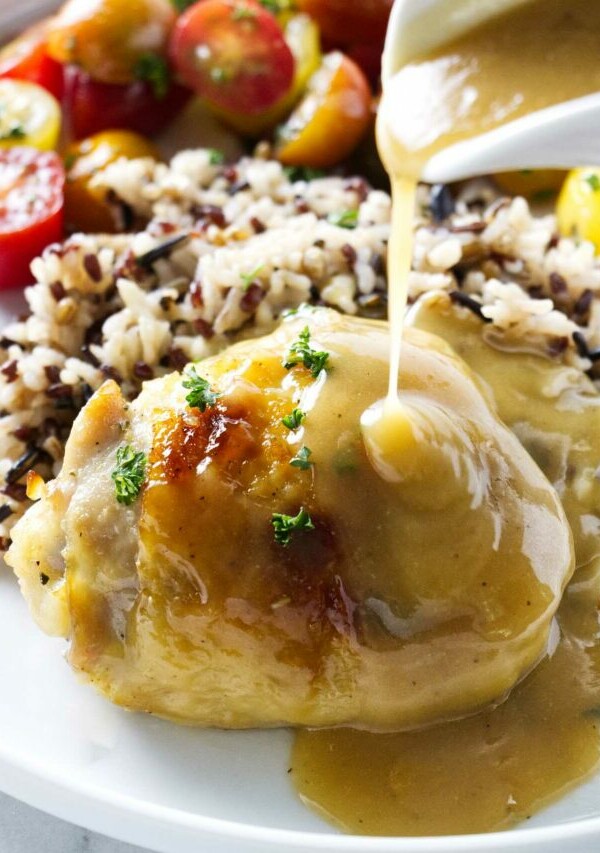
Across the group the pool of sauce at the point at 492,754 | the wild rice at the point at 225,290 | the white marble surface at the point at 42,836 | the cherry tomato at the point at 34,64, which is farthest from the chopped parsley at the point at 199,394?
the cherry tomato at the point at 34,64

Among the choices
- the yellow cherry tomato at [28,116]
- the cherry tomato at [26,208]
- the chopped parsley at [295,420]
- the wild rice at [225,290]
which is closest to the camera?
the chopped parsley at [295,420]

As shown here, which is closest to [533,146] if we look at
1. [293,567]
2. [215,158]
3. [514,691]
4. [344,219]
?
[293,567]

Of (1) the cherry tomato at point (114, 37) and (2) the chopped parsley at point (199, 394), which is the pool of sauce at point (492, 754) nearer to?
(2) the chopped parsley at point (199, 394)

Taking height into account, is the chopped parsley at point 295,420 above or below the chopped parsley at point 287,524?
above

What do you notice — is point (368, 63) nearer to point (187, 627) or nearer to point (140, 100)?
point (140, 100)

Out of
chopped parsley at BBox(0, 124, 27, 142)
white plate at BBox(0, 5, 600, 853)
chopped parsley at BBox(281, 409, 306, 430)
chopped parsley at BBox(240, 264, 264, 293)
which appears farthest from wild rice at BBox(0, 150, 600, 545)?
chopped parsley at BBox(281, 409, 306, 430)
